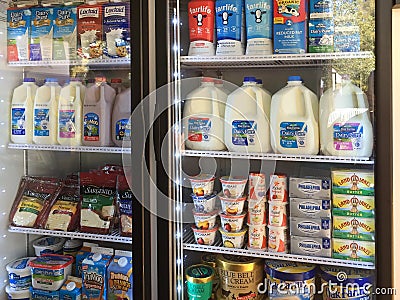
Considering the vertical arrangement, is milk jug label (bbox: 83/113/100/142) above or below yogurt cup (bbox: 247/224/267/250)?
above

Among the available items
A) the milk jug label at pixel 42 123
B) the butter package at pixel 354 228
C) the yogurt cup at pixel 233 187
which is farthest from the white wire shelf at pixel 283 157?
the milk jug label at pixel 42 123

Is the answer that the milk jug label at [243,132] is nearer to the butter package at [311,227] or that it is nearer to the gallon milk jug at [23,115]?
the butter package at [311,227]

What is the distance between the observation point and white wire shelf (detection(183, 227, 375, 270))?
5.21ft

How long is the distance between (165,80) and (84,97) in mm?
519

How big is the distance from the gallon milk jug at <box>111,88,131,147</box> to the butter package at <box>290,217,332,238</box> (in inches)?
32.2

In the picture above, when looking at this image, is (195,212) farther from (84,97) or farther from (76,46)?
(76,46)

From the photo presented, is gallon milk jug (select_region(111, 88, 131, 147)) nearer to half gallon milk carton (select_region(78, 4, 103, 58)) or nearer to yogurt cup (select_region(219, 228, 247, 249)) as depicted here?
half gallon milk carton (select_region(78, 4, 103, 58))

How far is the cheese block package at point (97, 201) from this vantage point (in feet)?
6.41

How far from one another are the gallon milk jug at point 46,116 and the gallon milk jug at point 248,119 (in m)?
0.82

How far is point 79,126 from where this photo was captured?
6.47ft

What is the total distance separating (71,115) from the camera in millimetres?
1981

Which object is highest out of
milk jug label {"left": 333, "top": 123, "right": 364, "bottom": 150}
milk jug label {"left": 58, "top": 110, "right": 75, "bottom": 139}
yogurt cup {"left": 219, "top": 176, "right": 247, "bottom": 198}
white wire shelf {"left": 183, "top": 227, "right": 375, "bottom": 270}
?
milk jug label {"left": 58, "top": 110, "right": 75, "bottom": 139}

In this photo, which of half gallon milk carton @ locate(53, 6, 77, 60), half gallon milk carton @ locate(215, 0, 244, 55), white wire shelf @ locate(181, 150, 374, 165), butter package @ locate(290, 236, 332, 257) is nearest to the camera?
white wire shelf @ locate(181, 150, 374, 165)

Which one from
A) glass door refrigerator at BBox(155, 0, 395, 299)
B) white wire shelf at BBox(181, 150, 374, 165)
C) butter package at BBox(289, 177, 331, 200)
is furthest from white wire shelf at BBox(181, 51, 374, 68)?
butter package at BBox(289, 177, 331, 200)
